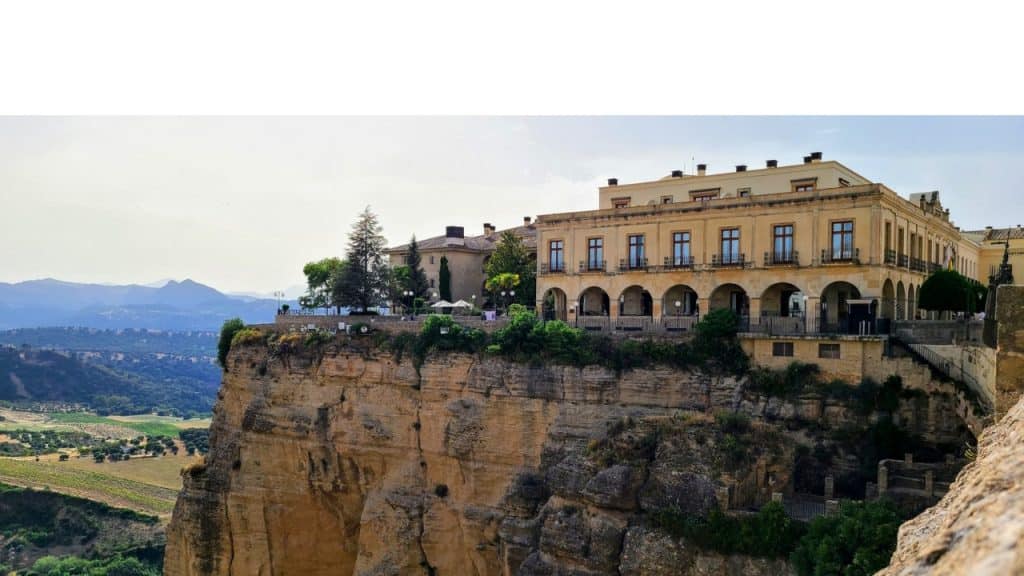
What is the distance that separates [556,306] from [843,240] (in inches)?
504

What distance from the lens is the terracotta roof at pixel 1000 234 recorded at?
4416 centimetres

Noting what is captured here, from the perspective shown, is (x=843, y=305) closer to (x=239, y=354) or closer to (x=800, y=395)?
(x=800, y=395)

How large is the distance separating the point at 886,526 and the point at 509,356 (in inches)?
614

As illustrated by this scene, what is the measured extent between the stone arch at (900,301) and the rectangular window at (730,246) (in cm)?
584

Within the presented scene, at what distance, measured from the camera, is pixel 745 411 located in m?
26.8

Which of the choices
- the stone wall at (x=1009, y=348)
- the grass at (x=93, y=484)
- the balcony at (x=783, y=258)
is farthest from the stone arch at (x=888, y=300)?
the grass at (x=93, y=484)

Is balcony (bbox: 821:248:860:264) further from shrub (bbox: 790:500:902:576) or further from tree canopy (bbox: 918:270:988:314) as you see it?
shrub (bbox: 790:500:902:576)

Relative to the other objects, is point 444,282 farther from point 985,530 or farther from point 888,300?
point 985,530

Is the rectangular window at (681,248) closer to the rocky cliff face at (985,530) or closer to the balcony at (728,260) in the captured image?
the balcony at (728,260)

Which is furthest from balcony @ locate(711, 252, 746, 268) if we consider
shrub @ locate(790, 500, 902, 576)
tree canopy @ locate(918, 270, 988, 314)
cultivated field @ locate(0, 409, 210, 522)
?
cultivated field @ locate(0, 409, 210, 522)

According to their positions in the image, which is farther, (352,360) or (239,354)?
(239,354)

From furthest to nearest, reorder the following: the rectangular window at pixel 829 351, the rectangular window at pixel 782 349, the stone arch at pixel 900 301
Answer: the stone arch at pixel 900 301, the rectangular window at pixel 782 349, the rectangular window at pixel 829 351

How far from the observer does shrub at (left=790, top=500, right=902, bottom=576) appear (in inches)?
694

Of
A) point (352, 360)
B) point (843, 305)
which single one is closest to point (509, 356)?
point (352, 360)
